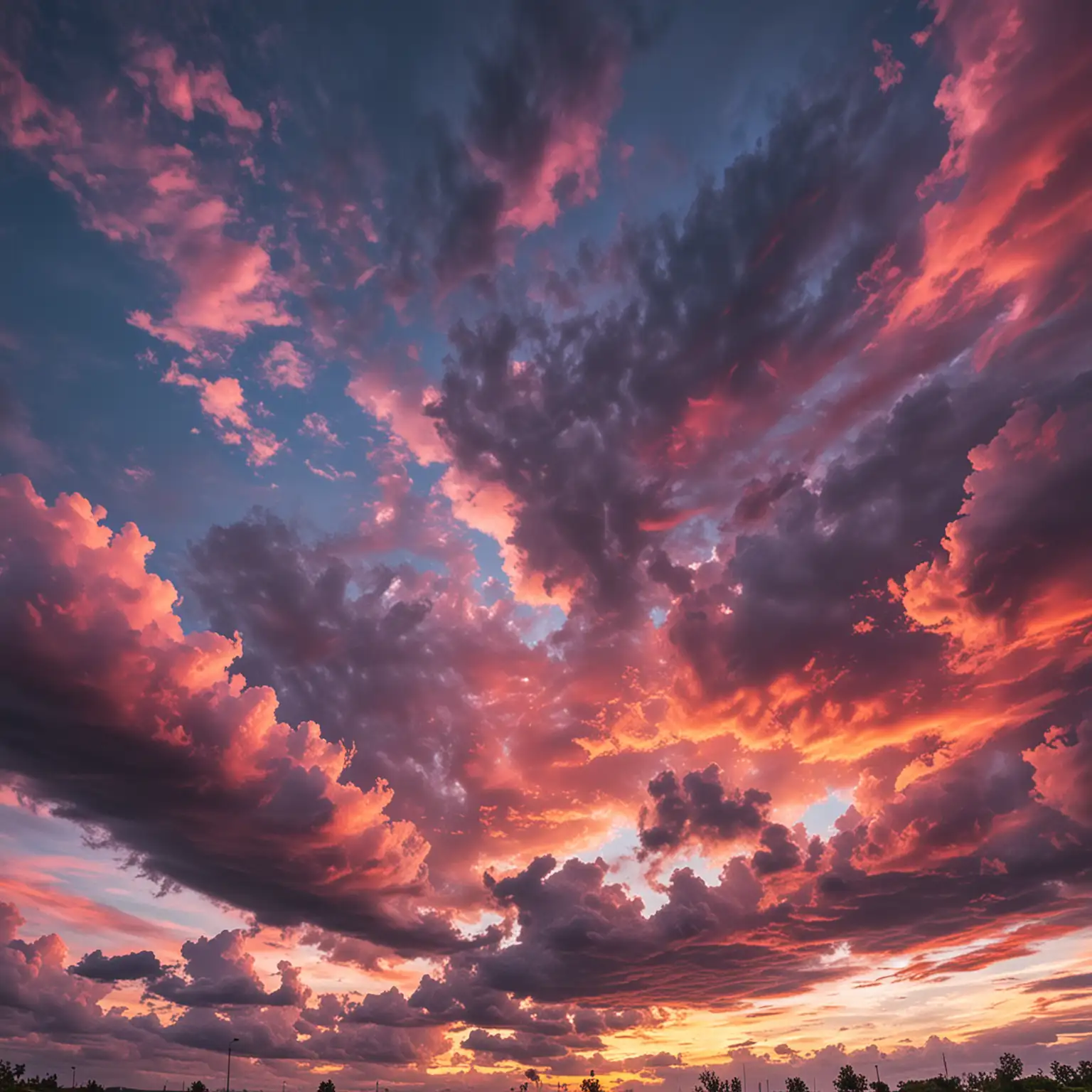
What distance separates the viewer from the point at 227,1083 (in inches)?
7362

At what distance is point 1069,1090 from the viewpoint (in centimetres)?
17725

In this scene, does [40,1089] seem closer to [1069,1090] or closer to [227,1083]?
[227,1083]

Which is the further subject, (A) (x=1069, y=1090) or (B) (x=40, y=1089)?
(B) (x=40, y=1089)

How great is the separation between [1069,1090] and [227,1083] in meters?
188

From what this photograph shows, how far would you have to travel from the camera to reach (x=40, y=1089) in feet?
627

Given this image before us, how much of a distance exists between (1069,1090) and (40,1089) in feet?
767

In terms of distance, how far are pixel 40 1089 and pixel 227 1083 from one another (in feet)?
151

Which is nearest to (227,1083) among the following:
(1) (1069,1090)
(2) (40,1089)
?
(2) (40,1089)
